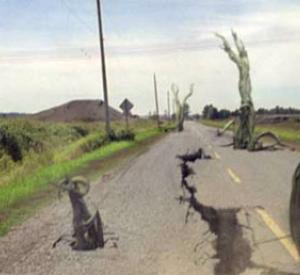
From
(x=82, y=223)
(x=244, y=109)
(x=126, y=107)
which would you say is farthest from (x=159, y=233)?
(x=126, y=107)

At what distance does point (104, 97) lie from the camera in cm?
4175

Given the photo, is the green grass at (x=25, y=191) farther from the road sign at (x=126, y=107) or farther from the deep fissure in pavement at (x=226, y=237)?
the road sign at (x=126, y=107)

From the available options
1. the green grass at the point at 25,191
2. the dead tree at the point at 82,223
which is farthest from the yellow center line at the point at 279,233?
the green grass at the point at 25,191

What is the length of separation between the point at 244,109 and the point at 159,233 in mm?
24229

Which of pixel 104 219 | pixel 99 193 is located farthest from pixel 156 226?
pixel 99 193

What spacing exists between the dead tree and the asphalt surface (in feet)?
0.62

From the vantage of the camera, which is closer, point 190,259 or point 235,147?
point 190,259

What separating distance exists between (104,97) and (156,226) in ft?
106

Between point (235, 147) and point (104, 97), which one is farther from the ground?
point (104, 97)

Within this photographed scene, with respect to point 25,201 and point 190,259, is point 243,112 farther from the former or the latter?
point 190,259

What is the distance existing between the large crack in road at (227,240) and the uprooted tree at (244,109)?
19147mm

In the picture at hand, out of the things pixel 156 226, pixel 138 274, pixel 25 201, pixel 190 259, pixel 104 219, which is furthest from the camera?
pixel 25 201

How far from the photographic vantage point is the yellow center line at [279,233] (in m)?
7.66

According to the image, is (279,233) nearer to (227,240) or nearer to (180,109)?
(227,240)
